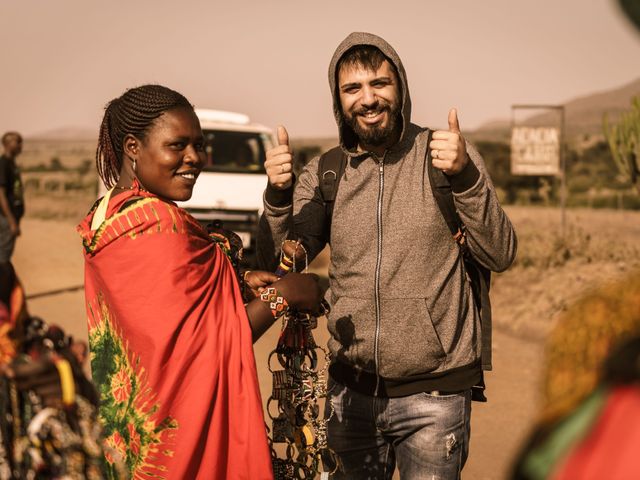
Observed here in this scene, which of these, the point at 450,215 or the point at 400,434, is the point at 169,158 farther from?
the point at 400,434

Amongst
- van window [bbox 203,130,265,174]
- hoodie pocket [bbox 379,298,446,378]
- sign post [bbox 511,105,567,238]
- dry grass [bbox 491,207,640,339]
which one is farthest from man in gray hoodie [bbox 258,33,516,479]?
sign post [bbox 511,105,567,238]

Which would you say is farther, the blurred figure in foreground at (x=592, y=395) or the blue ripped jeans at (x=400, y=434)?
the blue ripped jeans at (x=400, y=434)

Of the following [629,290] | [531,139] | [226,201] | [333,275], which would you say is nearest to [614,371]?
[629,290]

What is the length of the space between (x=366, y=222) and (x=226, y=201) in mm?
9084

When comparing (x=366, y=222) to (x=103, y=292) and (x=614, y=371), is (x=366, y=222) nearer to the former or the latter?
(x=103, y=292)

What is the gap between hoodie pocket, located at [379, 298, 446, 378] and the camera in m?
3.31

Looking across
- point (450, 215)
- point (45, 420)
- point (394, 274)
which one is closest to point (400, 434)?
point (394, 274)

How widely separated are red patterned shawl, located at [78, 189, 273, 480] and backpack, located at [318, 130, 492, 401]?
2.56 feet

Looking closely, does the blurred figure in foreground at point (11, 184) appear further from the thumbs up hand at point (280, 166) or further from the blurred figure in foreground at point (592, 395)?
the blurred figure in foreground at point (592, 395)

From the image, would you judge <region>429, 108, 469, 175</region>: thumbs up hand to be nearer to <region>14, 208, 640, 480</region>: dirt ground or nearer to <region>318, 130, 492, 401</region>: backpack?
<region>318, 130, 492, 401</region>: backpack

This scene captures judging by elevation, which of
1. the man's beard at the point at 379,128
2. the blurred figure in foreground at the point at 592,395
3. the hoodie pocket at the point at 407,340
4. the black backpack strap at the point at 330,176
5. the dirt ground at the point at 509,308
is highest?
the man's beard at the point at 379,128

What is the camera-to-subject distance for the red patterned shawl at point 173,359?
2859 millimetres

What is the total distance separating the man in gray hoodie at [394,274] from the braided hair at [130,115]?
0.47 metres

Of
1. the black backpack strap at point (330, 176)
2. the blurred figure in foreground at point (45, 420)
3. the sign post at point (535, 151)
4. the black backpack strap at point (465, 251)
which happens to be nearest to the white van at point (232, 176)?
the sign post at point (535, 151)
